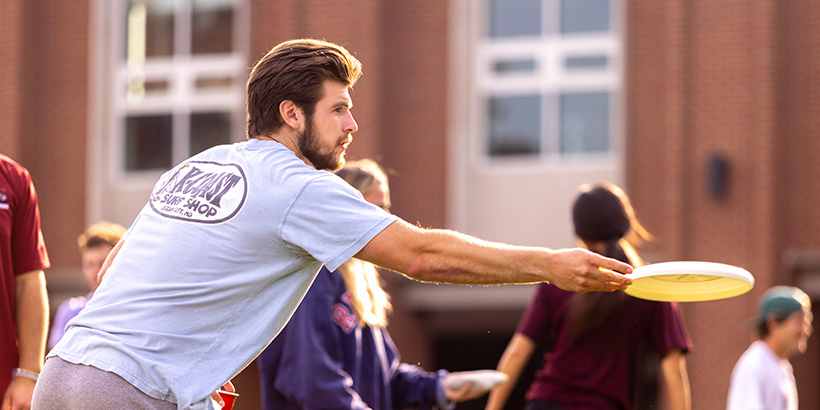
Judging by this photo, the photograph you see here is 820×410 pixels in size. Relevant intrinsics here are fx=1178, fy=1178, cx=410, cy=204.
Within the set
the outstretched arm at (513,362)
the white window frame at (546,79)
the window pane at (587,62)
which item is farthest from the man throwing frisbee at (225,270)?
the window pane at (587,62)

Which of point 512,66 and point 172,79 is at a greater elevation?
point 512,66

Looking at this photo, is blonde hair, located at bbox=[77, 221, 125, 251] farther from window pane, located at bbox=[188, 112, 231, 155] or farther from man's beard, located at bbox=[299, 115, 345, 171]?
window pane, located at bbox=[188, 112, 231, 155]

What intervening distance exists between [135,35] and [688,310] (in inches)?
341

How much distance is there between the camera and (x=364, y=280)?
5.11 m

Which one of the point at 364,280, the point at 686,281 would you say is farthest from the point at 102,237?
the point at 686,281

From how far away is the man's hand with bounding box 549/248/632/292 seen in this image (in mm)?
2994

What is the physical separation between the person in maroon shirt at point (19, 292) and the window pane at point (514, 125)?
11.3m

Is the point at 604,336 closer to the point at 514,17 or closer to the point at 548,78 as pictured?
the point at 548,78

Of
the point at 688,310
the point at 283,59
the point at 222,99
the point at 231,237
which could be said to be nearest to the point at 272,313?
the point at 231,237

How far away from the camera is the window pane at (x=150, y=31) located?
55.7 feet

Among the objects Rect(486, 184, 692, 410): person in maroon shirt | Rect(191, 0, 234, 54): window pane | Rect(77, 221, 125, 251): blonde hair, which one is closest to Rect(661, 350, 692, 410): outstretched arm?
Rect(486, 184, 692, 410): person in maroon shirt

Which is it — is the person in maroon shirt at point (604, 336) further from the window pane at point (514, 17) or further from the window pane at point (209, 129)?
the window pane at point (209, 129)

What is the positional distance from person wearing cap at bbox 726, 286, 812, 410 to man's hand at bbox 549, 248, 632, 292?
176 inches

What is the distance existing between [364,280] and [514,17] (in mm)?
11114
